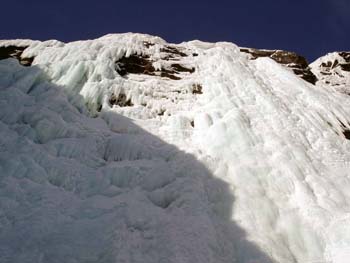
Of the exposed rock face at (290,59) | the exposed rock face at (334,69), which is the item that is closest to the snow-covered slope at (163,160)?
the exposed rock face at (290,59)

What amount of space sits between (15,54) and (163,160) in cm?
1087

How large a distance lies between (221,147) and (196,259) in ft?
18.3

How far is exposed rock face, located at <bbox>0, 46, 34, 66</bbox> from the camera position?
2089 cm

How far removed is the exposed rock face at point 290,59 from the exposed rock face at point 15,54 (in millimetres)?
12303

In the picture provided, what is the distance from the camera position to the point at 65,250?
37.3 ft

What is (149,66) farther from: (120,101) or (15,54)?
(15,54)

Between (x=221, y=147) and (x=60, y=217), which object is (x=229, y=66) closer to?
(x=221, y=147)

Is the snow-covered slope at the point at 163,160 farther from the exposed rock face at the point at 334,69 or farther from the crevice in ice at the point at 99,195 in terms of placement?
the exposed rock face at the point at 334,69

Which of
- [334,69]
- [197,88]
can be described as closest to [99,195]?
[197,88]

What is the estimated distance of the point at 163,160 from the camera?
15547mm

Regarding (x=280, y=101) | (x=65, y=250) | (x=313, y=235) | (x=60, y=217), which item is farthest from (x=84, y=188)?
(x=280, y=101)

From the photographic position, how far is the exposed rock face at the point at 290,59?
83.4ft

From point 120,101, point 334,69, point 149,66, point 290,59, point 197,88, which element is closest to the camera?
point 120,101

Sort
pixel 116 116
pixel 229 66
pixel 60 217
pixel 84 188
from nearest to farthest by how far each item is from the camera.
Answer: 1. pixel 60 217
2. pixel 84 188
3. pixel 116 116
4. pixel 229 66
